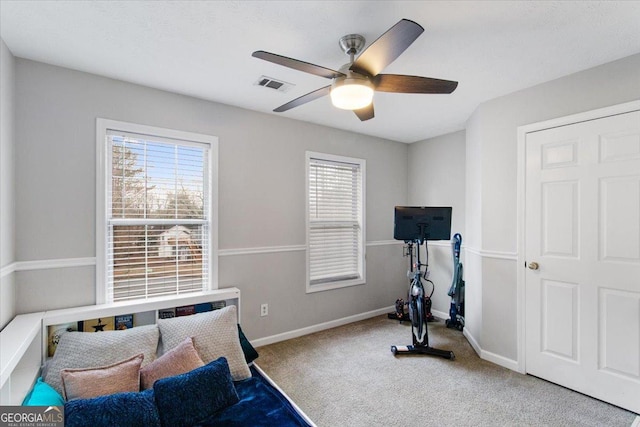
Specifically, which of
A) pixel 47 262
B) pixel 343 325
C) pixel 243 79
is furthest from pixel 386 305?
pixel 47 262

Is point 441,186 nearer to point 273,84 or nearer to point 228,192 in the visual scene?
point 273,84

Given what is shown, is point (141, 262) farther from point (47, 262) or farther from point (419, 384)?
point (419, 384)

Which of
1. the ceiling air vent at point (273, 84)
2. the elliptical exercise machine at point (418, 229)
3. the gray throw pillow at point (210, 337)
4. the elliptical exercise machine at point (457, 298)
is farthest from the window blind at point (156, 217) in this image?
the elliptical exercise machine at point (457, 298)

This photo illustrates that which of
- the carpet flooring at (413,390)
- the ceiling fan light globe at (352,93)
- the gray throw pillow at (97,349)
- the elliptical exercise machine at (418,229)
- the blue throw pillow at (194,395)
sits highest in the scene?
the ceiling fan light globe at (352,93)

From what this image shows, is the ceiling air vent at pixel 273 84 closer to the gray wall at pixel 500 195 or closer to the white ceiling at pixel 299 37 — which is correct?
the white ceiling at pixel 299 37

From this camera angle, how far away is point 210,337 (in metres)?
2.11

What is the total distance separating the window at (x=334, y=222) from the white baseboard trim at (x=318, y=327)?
0.44 meters

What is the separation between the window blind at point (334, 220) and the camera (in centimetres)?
383

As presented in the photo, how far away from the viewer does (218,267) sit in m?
3.03

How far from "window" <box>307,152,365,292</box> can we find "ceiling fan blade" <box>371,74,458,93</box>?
190cm

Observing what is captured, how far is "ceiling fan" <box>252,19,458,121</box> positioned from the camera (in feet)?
4.99

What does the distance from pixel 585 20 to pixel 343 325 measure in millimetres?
3591

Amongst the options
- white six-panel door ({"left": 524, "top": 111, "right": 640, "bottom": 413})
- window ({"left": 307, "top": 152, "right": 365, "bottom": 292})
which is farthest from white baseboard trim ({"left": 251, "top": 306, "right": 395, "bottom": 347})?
white six-panel door ({"left": 524, "top": 111, "right": 640, "bottom": 413})

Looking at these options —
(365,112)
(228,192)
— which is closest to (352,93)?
(365,112)
